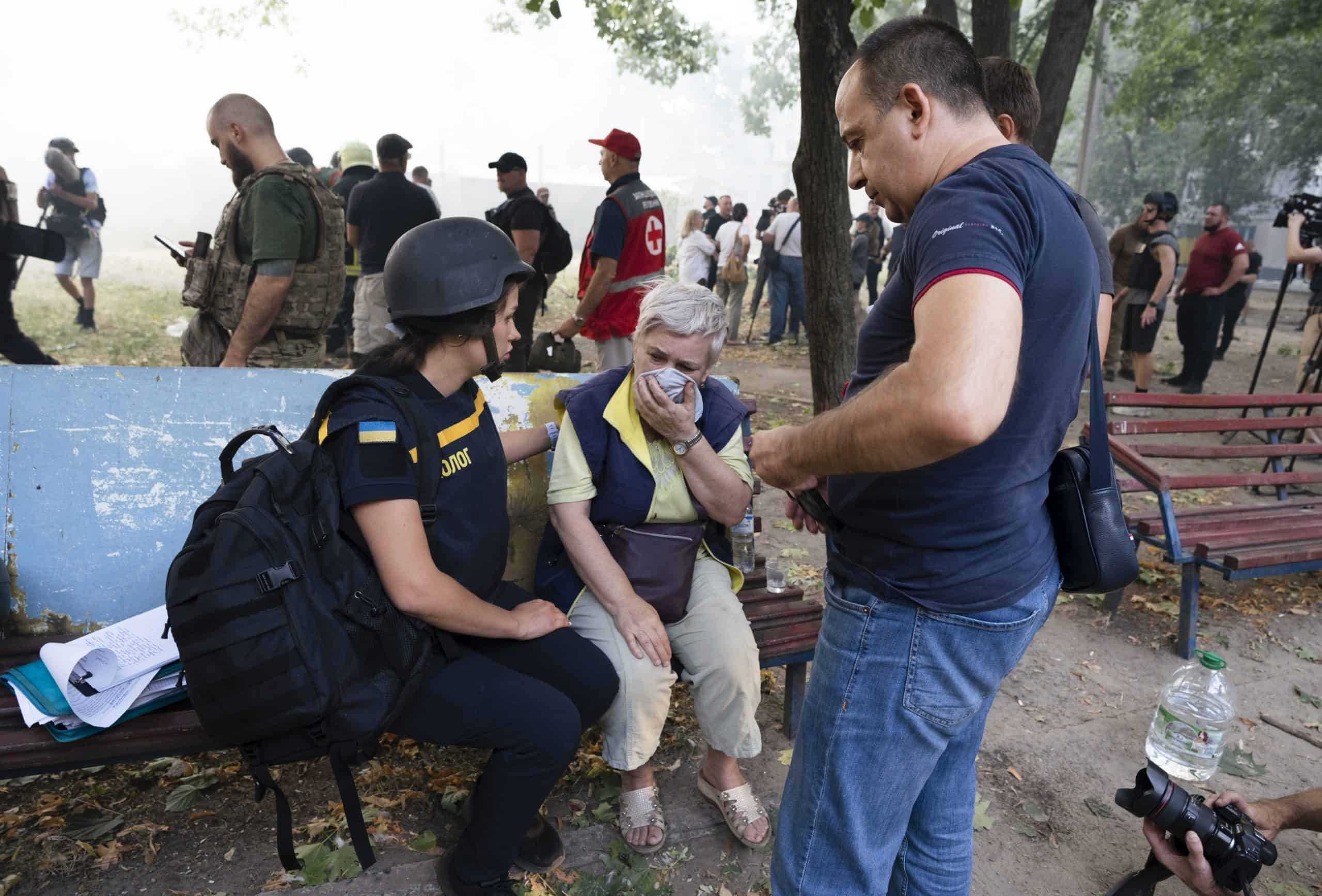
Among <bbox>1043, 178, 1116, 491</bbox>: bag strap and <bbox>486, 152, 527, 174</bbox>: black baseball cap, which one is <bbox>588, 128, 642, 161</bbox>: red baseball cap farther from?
<bbox>1043, 178, 1116, 491</bbox>: bag strap

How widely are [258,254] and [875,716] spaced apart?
3.13 m

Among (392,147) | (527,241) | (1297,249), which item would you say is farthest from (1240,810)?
(1297,249)

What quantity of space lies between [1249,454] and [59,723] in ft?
17.5

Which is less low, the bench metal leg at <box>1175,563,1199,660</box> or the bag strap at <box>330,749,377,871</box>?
the bag strap at <box>330,749,377,871</box>

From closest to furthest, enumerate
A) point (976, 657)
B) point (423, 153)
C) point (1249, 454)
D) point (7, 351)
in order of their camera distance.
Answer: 1. point (976, 657)
2. point (1249, 454)
3. point (7, 351)
4. point (423, 153)

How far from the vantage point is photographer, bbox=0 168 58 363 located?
5777 mm

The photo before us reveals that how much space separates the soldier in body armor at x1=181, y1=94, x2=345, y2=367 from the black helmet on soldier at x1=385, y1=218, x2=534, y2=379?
65.0 inches

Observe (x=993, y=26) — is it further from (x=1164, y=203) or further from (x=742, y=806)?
(x=742, y=806)

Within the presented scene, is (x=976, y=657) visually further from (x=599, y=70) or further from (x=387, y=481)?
(x=599, y=70)

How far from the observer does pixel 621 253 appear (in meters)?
5.44

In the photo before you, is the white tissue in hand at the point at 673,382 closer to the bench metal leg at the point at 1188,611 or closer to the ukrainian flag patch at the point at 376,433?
the ukrainian flag patch at the point at 376,433

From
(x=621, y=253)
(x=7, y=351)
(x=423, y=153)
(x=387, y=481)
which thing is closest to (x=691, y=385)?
(x=387, y=481)

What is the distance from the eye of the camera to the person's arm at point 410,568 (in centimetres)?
194

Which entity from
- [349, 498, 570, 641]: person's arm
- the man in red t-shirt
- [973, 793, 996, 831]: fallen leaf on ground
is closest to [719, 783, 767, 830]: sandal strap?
[973, 793, 996, 831]: fallen leaf on ground
